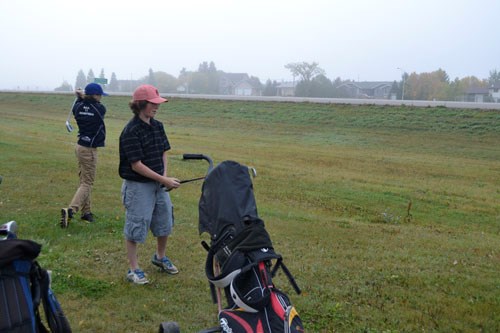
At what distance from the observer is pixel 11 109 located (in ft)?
123

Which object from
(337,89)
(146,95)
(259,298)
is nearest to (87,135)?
(146,95)

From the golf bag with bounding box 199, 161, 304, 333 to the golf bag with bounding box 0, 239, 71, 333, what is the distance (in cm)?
110

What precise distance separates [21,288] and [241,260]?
1.38m

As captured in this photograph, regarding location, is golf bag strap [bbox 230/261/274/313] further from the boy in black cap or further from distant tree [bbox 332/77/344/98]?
→ distant tree [bbox 332/77/344/98]

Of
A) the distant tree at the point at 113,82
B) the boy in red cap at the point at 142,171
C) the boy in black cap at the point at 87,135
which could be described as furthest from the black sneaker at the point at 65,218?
the distant tree at the point at 113,82

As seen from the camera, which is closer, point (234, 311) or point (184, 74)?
point (234, 311)

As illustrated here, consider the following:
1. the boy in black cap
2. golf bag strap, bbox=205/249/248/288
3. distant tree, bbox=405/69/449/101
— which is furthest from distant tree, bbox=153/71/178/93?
golf bag strap, bbox=205/249/248/288

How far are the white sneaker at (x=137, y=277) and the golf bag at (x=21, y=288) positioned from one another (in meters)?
2.11

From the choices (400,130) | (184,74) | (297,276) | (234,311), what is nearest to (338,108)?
(400,130)

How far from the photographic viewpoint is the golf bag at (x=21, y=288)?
2877mm

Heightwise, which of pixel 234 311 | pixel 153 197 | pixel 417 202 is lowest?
pixel 417 202

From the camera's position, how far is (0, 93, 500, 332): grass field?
4.77 m

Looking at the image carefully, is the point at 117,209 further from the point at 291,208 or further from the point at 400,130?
the point at 400,130

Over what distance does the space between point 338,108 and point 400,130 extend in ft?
20.5
